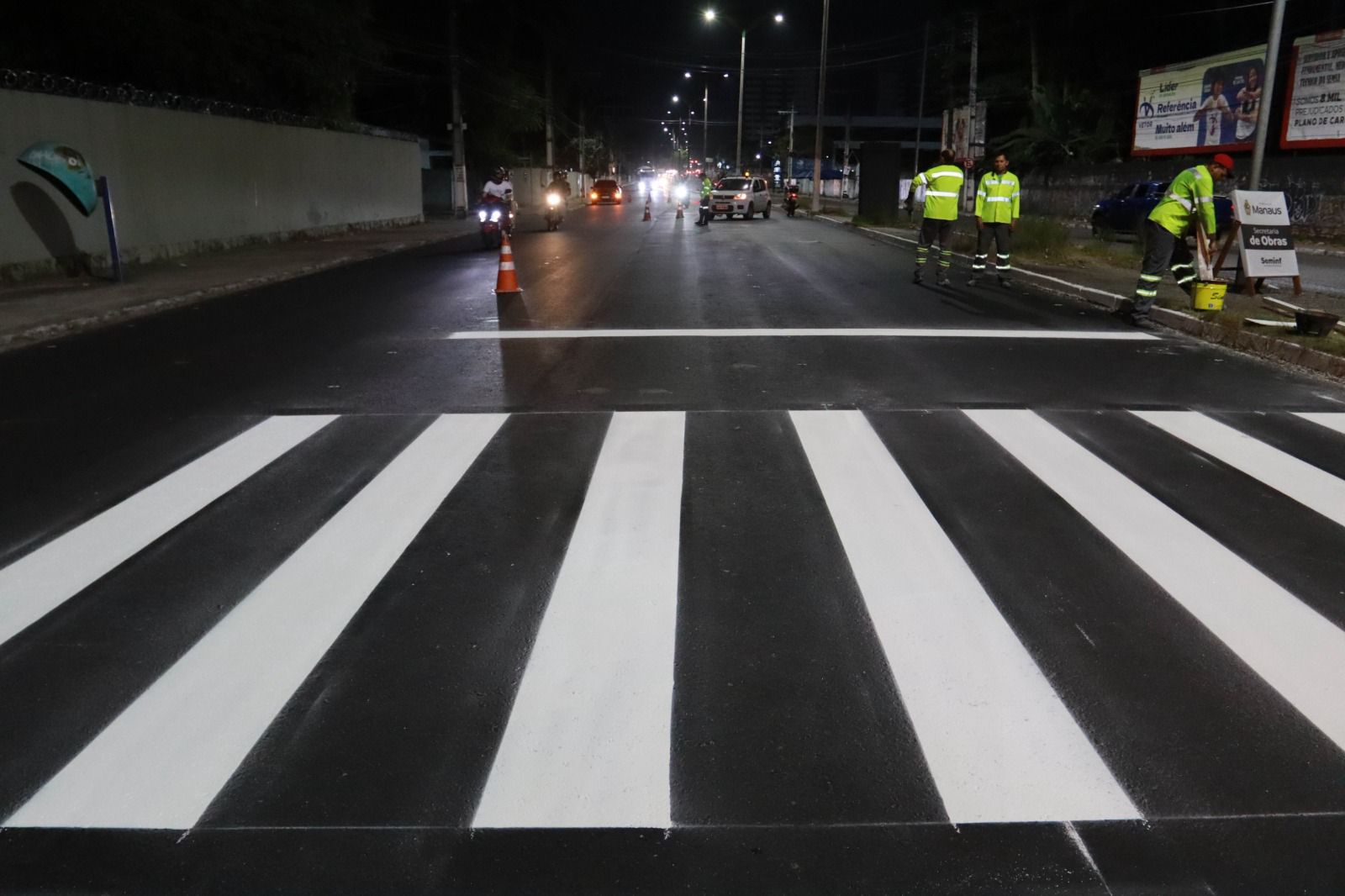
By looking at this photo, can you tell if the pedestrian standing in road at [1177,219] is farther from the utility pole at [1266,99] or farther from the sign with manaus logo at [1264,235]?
the utility pole at [1266,99]

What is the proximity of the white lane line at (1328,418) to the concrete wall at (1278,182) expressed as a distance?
816 inches

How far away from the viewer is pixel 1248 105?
32.5 meters

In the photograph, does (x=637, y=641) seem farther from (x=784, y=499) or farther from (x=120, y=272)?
(x=120, y=272)

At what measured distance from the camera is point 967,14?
50.1m

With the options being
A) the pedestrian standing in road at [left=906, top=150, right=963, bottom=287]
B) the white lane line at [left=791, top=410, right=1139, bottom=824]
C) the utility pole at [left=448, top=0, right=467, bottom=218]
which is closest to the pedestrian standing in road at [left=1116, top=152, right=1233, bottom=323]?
the pedestrian standing in road at [left=906, top=150, right=963, bottom=287]

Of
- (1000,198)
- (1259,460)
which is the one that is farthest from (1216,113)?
(1259,460)

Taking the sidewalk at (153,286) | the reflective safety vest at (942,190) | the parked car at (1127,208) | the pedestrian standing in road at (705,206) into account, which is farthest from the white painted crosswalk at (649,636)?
the pedestrian standing in road at (705,206)

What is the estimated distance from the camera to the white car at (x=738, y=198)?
131 ft

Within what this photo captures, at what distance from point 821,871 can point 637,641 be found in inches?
55.0

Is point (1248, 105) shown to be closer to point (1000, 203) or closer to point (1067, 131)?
point (1067, 131)

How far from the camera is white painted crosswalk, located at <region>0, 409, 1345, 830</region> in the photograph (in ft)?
10.4

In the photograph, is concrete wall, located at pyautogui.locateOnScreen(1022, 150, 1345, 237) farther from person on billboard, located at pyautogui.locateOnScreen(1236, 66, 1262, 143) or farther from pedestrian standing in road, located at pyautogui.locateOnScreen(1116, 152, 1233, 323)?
pedestrian standing in road, located at pyautogui.locateOnScreen(1116, 152, 1233, 323)

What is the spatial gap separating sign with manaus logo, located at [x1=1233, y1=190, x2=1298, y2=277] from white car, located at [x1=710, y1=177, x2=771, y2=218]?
87.8ft

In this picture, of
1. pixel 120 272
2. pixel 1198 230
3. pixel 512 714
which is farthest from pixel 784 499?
pixel 120 272
